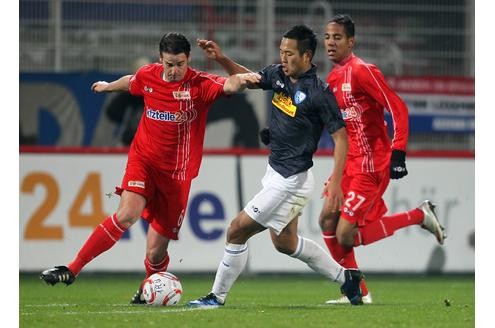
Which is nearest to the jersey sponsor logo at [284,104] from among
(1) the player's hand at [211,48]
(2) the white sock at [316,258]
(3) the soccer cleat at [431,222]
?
(1) the player's hand at [211,48]

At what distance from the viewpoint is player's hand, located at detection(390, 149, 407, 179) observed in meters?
10.7

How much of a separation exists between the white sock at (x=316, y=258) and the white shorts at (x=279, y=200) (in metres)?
0.34

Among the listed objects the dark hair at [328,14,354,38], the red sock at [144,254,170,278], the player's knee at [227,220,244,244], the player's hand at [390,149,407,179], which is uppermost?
the dark hair at [328,14,354,38]

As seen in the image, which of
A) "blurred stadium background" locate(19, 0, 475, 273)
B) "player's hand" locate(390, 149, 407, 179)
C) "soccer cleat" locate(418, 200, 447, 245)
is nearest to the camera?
"player's hand" locate(390, 149, 407, 179)

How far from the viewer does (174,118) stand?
1015cm

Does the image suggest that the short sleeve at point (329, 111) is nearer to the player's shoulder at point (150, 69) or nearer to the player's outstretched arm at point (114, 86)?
the player's shoulder at point (150, 69)

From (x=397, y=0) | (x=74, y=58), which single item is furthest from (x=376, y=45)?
(x=74, y=58)

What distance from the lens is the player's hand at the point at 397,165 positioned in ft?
35.1

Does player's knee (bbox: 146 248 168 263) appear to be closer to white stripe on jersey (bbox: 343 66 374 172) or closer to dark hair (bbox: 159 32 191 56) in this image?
dark hair (bbox: 159 32 191 56)

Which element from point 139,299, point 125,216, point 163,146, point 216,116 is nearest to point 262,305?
point 139,299

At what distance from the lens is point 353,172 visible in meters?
11.1

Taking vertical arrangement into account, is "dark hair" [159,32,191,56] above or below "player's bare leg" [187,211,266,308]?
above

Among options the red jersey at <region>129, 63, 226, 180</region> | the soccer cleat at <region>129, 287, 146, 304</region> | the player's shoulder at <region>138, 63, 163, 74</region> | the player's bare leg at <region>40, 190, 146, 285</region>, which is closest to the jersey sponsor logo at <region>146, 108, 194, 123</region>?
the red jersey at <region>129, 63, 226, 180</region>

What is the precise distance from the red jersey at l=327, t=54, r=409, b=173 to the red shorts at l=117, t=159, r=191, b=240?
64.1 inches
